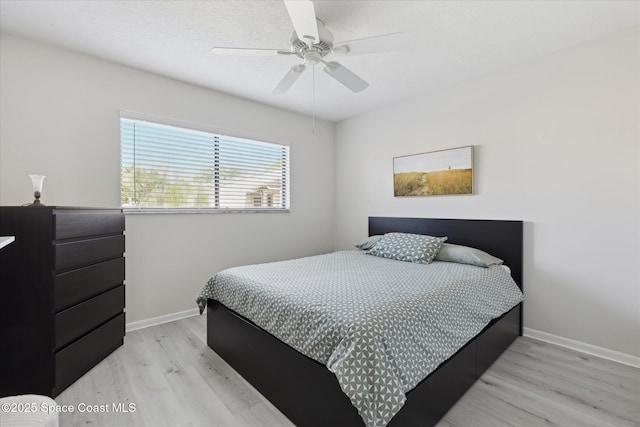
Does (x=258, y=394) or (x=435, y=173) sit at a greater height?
(x=435, y=173)

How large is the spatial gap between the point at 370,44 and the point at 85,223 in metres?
2.19

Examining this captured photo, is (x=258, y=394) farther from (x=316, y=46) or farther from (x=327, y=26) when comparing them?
(x=327, y=26)

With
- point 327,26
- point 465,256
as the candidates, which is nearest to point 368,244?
point 465,256

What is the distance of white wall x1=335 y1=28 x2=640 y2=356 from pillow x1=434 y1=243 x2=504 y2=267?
0.41 m

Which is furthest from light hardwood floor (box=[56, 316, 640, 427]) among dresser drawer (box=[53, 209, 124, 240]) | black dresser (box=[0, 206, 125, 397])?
dresser drawer (box=[53, 209, 124, 240])

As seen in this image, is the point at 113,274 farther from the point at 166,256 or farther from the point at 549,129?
the point at 549,129

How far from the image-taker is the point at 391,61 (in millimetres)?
2529

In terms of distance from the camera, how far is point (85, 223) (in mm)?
1957

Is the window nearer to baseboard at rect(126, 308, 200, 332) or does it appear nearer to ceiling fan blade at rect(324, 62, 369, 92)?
baseboard at rect(126, 308, 200, 332)

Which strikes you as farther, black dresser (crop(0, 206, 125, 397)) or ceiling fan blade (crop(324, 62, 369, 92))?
ceiling fan blade (crop(324, 62, 369, 92))

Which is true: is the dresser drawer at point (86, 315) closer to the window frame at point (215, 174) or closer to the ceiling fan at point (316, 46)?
the window frame at point (215, 174)

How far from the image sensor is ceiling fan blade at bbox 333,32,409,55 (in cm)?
167

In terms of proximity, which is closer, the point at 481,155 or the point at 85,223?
the point at 85,223

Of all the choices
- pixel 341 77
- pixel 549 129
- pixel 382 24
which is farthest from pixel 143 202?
pixel 549 129
